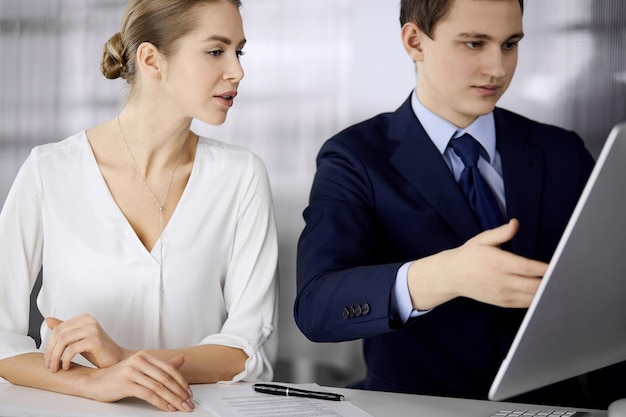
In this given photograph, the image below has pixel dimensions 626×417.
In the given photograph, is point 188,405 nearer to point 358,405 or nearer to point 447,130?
point 358,405

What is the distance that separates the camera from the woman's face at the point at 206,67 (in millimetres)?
1871

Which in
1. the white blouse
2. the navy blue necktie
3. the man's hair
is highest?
the man's hair

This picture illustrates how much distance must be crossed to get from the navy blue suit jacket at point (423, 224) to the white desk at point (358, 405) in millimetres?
276

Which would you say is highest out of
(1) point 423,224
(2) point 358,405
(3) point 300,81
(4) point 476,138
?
(3) point 300,81

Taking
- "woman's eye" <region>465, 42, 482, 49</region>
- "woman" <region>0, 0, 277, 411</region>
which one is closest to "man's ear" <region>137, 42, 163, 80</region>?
"woman" <region>0, 0, 277, 411</region>

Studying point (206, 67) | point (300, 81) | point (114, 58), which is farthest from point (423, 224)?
point (300, 81)

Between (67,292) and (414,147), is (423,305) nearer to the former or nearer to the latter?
(414,147)

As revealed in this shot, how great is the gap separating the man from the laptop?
0.48 m

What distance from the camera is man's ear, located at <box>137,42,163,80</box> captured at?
6.22ft

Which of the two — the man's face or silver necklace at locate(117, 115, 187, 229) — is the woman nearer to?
silver necklace at locate(117, 115, 187, 229)

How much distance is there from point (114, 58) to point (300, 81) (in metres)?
0.92

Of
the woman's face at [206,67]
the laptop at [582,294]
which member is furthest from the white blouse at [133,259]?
the laptop at [582,294]

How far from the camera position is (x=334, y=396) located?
1385 mm

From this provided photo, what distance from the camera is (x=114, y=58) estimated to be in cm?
198
